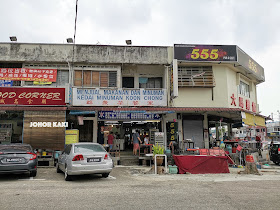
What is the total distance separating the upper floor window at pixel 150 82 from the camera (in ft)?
56.8

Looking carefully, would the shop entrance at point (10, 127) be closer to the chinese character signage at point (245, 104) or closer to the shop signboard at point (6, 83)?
the shop signboard at point (6, 83)

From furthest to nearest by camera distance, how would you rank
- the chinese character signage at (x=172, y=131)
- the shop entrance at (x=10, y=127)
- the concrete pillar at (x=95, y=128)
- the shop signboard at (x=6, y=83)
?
1. the chinese character signage at (x=172, y=131)
2. the concrete pillar at (x=95, y=128)
3. the shop entrance at (x=10, y=127)
4. the shop signboard at (x=6, y=83)

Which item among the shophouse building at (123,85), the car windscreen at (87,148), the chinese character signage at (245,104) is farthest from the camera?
the chinese character signage at (245,104)

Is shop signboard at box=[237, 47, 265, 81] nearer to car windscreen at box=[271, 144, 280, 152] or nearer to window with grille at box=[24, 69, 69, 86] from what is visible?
car windscreen at box=[271, 144, 280, 152]

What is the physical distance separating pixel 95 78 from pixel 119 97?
2.26 metres

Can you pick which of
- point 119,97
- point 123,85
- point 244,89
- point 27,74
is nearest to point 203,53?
point 244,89

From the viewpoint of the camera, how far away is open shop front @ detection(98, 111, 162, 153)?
50.5 feet

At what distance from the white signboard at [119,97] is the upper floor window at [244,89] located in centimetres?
706

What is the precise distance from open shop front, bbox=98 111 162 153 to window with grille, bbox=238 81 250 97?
745 centimetres

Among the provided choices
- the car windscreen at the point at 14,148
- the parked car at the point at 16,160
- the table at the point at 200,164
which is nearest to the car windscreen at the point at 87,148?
the parked car at the point at 16,160

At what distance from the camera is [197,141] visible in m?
16.8

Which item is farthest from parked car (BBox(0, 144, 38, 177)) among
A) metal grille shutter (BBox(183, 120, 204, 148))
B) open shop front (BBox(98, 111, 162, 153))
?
metal grille shutter (BBox(183, 120, 204, 148))

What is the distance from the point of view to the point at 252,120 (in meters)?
16.8

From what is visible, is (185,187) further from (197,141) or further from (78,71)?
(78,71)
